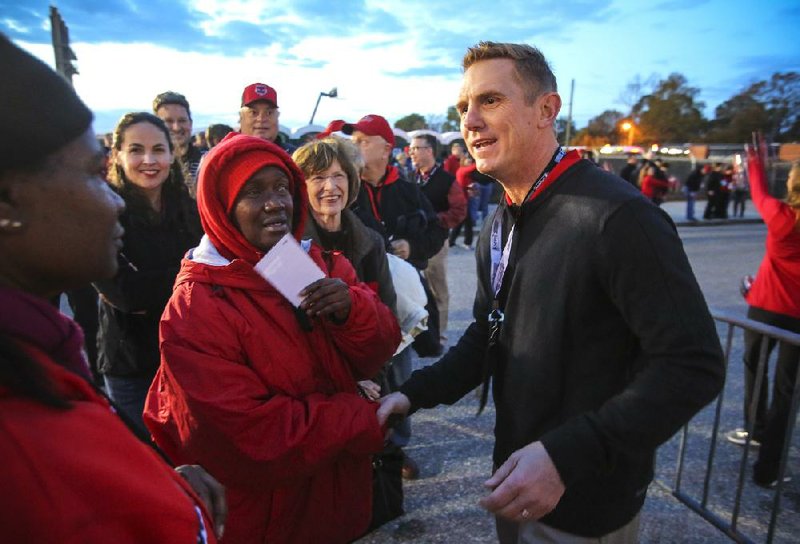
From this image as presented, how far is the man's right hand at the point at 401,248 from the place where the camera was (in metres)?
4.02

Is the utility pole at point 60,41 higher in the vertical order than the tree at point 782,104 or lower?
lower

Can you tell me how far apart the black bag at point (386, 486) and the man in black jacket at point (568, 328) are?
0.61m

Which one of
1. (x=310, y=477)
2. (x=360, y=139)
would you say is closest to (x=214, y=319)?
(x=310, y=477)

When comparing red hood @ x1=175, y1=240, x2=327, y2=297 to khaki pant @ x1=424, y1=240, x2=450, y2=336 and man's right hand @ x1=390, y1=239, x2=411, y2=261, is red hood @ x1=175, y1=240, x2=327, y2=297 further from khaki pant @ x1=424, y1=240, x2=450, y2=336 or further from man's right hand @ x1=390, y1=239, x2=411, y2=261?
khaki pant @ x1=424, y1=240, x2=450, y2=336

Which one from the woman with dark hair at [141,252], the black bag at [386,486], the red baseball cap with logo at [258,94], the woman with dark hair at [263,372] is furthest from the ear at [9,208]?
the red baseball cap with logo at [258,94]

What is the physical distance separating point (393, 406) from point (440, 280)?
12.4ft

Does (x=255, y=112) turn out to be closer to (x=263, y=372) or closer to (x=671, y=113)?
(x=263, y=372)

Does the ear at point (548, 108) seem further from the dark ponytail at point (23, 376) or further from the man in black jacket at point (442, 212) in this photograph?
the man in black jacket at point (442, 212)

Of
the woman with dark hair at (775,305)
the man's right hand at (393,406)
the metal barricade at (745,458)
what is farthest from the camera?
the woman with dark hair at (775,305)

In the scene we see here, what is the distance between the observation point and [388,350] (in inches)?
80.4

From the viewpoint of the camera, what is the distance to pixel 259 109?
15.2 feet

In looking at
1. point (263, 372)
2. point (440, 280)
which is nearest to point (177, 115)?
point (440, 280)

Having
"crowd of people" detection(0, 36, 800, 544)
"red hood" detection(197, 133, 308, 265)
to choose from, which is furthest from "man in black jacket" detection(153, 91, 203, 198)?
"red hood" detection(197, 133, 308, 265)

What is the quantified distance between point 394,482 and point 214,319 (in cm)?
125
